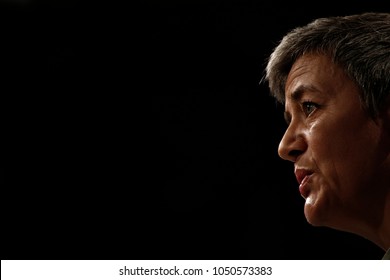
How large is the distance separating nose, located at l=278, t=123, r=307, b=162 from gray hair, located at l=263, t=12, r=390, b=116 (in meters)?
0.12

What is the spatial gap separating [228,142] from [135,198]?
334mm

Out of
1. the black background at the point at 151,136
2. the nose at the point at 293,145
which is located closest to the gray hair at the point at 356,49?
the nose at the point at 293,145

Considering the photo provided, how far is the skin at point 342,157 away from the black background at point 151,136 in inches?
32.7

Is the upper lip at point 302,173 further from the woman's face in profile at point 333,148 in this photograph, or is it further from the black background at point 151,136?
the black background at point 151,136

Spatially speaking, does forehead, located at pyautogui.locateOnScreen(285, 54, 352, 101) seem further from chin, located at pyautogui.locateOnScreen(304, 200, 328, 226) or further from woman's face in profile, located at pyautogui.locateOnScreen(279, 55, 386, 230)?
chin, located at pyautogui.locateOnScreen(304, 200, 328, 226)

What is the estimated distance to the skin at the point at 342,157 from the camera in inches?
41.1

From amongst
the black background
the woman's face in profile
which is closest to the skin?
the woman's face in profile

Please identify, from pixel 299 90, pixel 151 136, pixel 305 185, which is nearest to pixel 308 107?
pixel 299 90

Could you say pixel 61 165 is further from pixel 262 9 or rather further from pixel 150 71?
pixel 262 9

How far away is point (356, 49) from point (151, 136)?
101 cm

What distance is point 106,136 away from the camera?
1.99 meters

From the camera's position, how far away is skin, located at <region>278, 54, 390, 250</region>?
104cm

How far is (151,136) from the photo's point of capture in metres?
1.99
